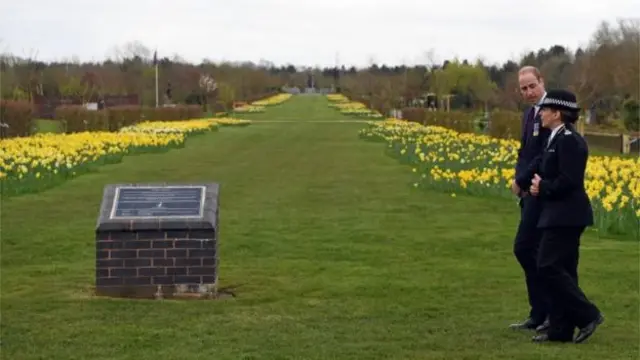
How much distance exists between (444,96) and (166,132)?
30258mm

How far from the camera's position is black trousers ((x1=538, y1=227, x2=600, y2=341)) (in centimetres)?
661

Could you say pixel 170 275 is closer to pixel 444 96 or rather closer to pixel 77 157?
pixel 77 157

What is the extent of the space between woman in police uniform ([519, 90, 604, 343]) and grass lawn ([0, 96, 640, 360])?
32 centimetres

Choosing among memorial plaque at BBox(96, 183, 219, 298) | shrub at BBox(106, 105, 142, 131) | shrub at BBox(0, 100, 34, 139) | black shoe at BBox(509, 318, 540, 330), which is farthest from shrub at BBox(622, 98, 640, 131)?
black shoe at BBox(509, 318, 540, 330)

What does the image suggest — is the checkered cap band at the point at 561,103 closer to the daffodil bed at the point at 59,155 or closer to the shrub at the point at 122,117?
the daffodil bed at the point at 59,155

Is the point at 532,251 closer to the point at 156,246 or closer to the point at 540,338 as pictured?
the point at 540,338

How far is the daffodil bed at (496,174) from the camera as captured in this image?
12.5m

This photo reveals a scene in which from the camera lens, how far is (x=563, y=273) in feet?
21.7

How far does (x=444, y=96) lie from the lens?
6456 cm

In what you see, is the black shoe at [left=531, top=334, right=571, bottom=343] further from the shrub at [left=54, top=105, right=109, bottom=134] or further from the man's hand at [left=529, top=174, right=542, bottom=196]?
the shrub at [left=54, top=105, right=109, bottom=134]

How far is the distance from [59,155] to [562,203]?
15531mm

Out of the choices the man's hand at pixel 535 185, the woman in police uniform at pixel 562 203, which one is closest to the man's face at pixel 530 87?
the woman in police uniform at pixel 562 203

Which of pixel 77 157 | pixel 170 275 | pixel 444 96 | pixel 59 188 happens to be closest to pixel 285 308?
pixel 170 275

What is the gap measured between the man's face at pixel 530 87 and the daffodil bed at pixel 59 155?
1162 centimetres
